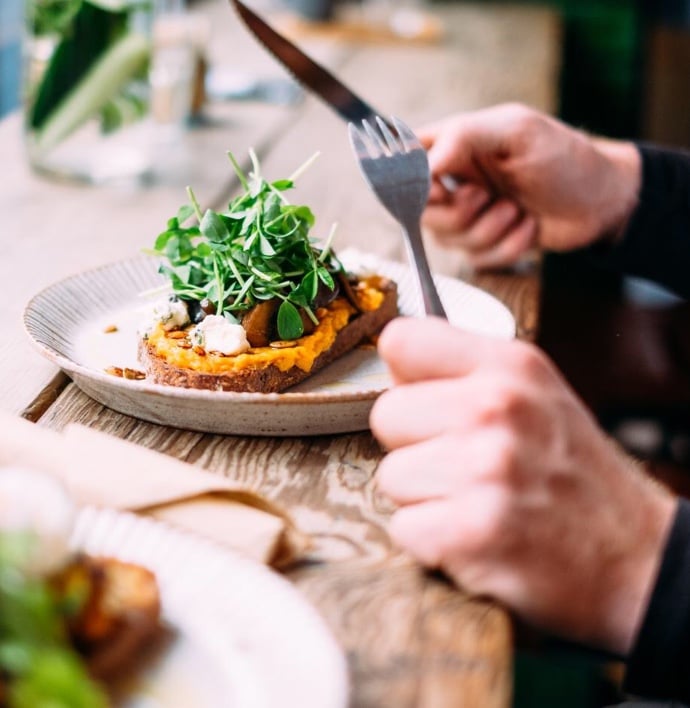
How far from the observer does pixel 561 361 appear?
239cm

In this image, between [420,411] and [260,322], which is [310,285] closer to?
[260,322]

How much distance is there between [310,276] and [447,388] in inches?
14.8

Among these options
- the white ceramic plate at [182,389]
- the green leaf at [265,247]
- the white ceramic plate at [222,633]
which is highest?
the green leaf at [265,247]

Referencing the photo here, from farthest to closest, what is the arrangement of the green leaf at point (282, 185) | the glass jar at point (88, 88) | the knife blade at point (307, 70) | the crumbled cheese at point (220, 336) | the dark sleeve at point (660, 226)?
the glass jar at point (88, 88)
the dark sleeve at point (660, 226)
the knife blade at point (307, 70)
the green leaf at point (282, 185)
the crumbled cheese at point (220, 336)

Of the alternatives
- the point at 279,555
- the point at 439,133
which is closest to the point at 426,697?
the point at 279,555

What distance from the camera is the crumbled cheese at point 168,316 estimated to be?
41.9 inches

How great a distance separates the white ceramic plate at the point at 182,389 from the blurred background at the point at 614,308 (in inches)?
27.8

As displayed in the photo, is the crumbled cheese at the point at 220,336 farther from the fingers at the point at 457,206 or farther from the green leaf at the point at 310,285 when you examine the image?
the fingers at the point at 457,206

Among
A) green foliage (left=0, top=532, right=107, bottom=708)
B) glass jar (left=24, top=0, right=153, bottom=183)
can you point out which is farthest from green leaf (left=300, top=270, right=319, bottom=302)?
glass jar (left=24, top=0, right=153, bottom=183)

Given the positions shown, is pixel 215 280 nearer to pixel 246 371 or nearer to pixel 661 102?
pixel 246 371

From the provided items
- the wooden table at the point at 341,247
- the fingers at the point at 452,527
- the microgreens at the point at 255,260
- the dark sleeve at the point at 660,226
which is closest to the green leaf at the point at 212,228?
the microgreens at the point at 255,260

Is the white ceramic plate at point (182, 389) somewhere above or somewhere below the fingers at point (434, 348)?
below

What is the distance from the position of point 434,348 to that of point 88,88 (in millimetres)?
1283

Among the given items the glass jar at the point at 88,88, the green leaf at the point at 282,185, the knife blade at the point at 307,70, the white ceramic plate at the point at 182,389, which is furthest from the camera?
the glass jar at the point at 88,88
